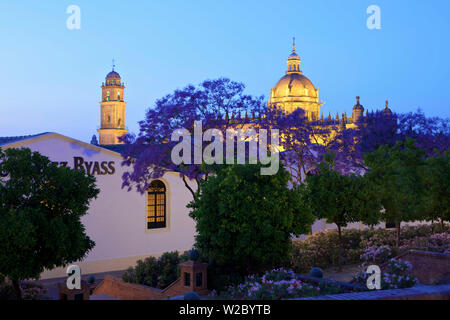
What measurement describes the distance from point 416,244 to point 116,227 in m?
13.8

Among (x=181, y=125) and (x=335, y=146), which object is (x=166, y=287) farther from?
(x=335, y=146)

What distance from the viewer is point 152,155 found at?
24.5 m

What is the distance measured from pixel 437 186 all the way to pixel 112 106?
97.7 meters

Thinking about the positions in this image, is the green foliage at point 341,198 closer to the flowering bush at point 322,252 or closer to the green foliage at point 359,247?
the green foliage at point 359,247

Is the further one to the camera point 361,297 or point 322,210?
point 322,210

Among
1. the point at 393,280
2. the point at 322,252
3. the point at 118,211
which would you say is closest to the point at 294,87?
the point at 118,211

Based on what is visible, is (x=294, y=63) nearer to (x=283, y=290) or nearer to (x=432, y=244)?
(x=432, y=244)

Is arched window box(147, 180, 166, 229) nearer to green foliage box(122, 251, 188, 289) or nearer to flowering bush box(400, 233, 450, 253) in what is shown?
green foliage box(122, 251, 188, 289)

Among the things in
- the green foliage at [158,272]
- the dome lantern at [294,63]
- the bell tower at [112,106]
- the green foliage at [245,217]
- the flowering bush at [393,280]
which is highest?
the dome lantern at [294,63]

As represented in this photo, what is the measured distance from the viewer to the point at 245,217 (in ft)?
49.8

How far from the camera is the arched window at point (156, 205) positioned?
26.3 metres

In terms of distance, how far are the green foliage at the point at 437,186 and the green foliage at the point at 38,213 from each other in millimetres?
13772

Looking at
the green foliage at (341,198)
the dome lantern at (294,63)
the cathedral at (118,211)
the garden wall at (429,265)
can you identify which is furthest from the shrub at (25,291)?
the dome lantern at (294,63)

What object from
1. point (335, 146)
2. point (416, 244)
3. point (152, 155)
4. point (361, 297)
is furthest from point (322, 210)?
point (335, 146)
